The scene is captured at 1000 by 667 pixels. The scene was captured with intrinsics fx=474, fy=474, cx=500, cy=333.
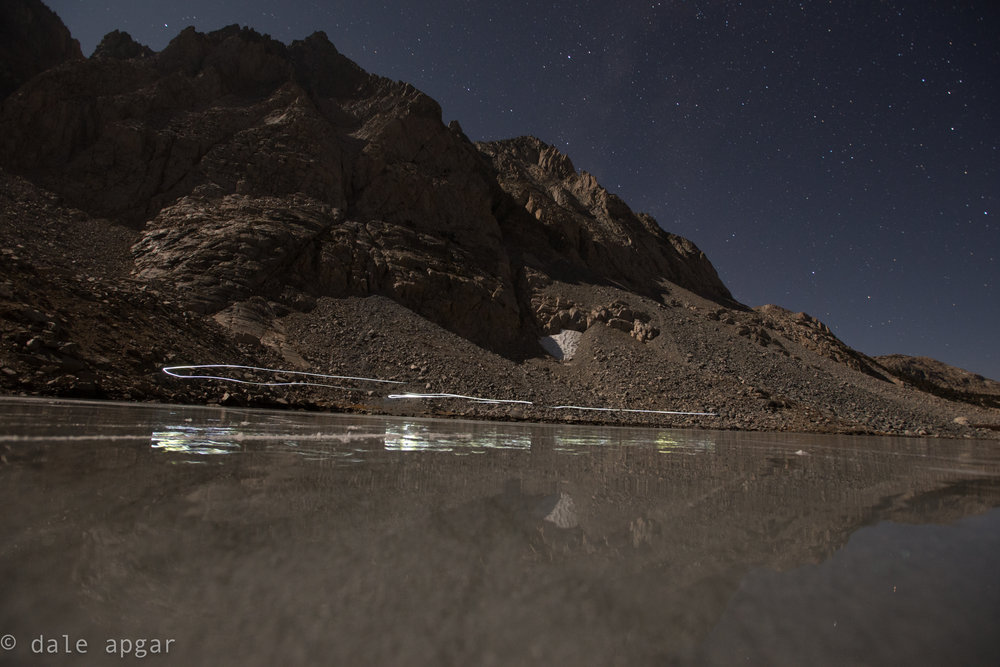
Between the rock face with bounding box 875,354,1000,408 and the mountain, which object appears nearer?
the mountain

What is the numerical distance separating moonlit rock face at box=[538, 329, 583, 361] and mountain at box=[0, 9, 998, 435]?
0.62 ft

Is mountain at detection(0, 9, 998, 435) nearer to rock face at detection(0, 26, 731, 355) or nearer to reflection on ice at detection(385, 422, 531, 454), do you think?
rock face at detection(0, 26, 731, 355)

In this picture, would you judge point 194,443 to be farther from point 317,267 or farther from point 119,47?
point 119,47

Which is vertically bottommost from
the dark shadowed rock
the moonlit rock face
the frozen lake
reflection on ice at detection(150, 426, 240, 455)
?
reflection on ice at detection(150, 426, 240, 455)

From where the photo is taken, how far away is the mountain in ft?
60.7

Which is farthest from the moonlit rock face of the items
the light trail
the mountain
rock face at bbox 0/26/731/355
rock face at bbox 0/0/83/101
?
rock face at bbox 0/0/83/101

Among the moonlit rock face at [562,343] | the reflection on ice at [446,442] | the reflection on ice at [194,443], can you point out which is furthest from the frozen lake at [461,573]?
the moonlit rock face at [562,343]

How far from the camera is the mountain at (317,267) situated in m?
18.5

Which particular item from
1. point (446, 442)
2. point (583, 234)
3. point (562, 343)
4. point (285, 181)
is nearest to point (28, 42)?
point (285, 181)

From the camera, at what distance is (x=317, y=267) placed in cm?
3027

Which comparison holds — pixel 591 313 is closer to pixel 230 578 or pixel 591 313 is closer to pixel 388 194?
pixel 388 194

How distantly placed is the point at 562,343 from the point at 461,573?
115 feet

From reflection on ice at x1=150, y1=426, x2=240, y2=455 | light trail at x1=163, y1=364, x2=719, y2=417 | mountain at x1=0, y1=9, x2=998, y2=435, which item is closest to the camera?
reflection on ice at x1=150, y1=426, x2=240, y2=455

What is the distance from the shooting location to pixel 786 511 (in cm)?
266
